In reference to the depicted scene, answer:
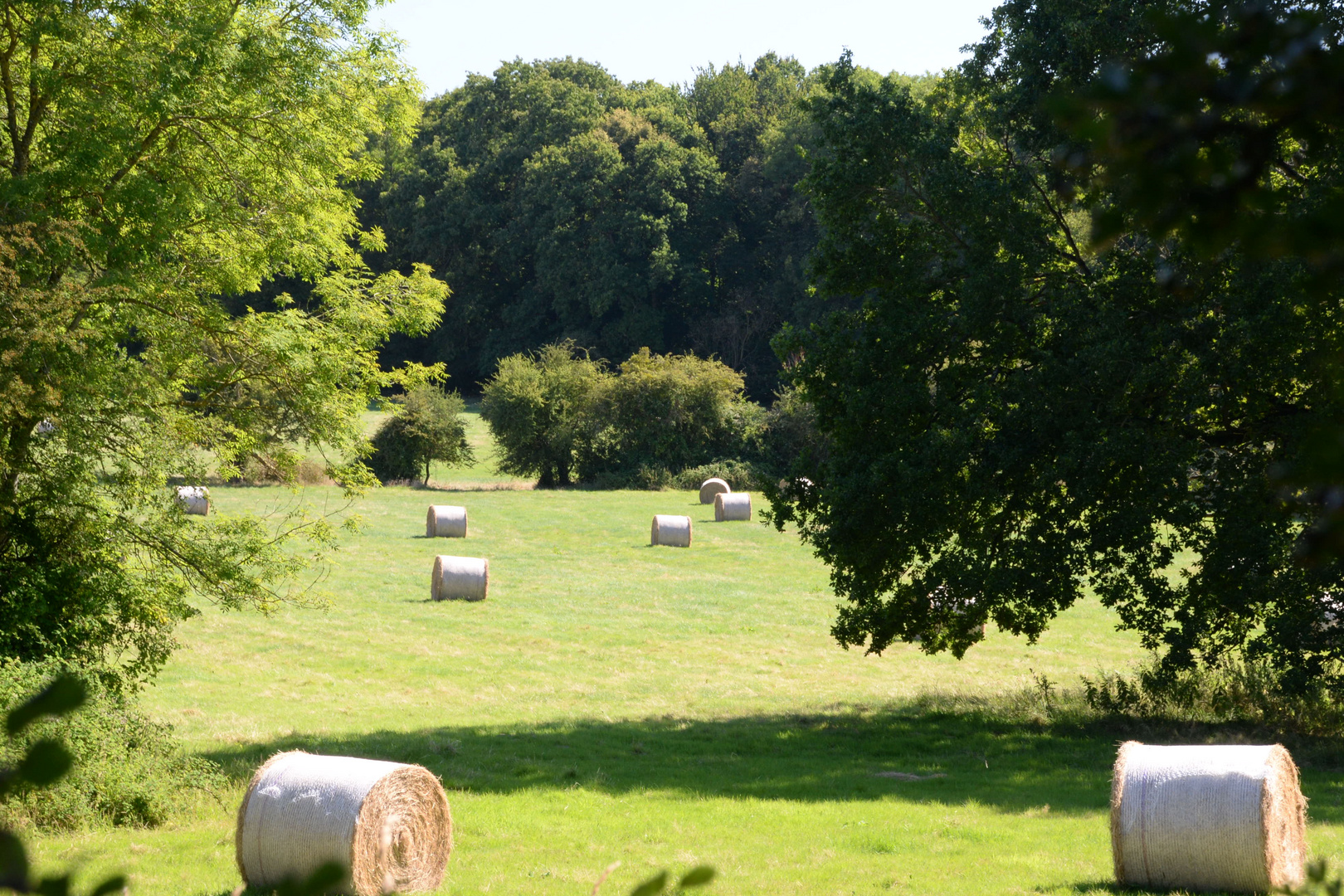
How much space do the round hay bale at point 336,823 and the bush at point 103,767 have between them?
2.20 m

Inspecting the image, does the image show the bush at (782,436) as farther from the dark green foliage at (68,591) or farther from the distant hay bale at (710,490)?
the dark green foliage at (68,591)

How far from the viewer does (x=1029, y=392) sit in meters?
15.3

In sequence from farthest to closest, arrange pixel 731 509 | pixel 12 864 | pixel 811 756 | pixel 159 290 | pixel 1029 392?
1. pixel 731 509
2. pixel 811 756
3. pixel 1029 392
4. pixel 159 290
5. pixel 12 864

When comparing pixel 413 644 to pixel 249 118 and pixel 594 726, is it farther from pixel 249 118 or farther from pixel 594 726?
pixel 249 118

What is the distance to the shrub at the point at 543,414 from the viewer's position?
53.6 meters

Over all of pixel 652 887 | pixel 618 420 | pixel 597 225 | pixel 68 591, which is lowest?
pixel 68 591

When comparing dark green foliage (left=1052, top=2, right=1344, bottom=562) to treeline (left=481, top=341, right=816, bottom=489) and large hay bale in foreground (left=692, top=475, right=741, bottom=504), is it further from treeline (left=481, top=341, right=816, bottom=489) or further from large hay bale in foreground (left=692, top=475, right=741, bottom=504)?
treeline (left=481, top=341, right=816, bottom=489)

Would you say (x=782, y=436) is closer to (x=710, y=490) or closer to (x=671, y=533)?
(x=710, y=490)

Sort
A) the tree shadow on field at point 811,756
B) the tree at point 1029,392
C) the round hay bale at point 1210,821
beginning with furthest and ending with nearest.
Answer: the tree at point 1029,392 → the tree shadow on field at point 811,756 → the round hay bale at point 1210,821

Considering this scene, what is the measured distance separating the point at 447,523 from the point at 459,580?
32.6 feet

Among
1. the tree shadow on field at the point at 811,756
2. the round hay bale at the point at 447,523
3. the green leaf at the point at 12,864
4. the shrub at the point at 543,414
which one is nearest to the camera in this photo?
the green leaf at the point at 12,864

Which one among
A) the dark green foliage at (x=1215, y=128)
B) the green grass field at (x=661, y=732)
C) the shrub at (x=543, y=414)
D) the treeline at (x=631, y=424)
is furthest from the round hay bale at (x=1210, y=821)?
the shrub at (x=543, y=414)

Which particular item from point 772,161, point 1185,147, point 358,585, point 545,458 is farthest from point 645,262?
point 1185,147

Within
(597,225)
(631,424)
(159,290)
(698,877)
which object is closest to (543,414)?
(631,424)
